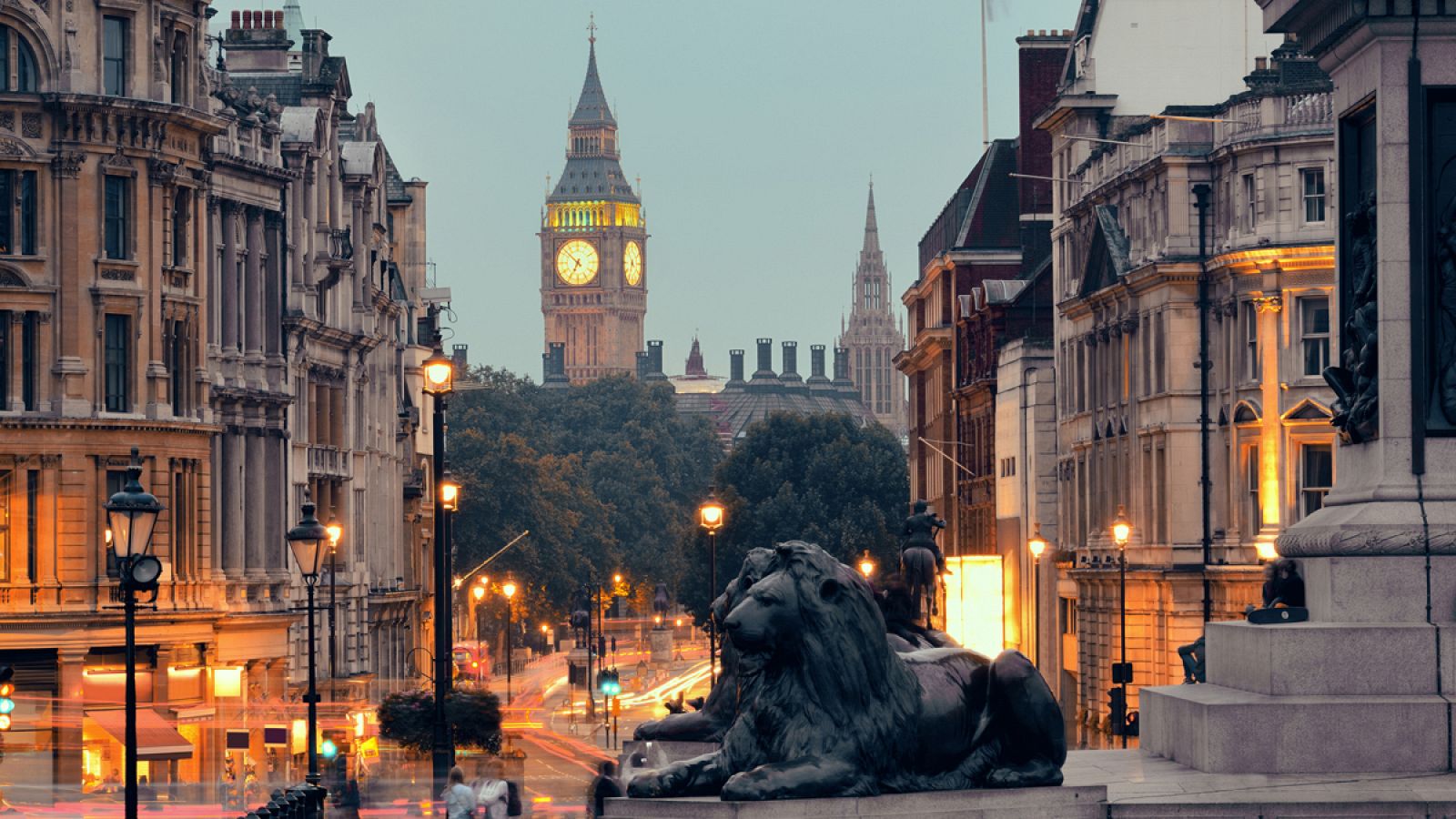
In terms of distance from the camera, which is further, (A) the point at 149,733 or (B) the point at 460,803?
(A) the point at 149,733

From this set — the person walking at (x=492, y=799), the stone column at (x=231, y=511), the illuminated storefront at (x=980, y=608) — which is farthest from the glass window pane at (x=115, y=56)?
the person walking at (x=492, y=799)

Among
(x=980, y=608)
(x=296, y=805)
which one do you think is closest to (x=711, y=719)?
(x=296, y=805)

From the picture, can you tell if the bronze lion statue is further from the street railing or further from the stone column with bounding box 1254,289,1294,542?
the stone column with bounding box 1254,289,1294,542

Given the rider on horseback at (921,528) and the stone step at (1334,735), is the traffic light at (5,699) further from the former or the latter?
the stone step at (1334,735)

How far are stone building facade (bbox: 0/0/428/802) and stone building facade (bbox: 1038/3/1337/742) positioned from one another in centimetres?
1978

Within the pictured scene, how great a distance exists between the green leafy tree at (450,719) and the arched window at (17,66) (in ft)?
61.9

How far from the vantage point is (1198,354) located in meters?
74.4

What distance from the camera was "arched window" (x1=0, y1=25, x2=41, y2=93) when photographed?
60.5 metres

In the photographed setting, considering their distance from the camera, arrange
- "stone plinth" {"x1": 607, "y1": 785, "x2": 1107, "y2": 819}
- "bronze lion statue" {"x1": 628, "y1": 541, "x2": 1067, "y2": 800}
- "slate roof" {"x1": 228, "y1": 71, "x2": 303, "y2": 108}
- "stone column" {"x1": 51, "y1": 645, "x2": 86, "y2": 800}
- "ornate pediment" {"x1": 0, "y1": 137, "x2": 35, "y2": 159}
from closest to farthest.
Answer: "stone plinth" {"x1": 607, "y1": 785, "x2": 1107, "y2": 819} → "bronze lion statue" {"x1": 628, "y1": 541, "x2": 1067, "y2": 800} → "stone column" {"x1": 51, "y1": 645, "x2": 86, "y2": 800} → "ornate pediment" {"x1": 0, "y1": 137, "x2": 35, "y2": 159} → "slate roof" {"x1": 228, "y1": 71, "x2": 303, "y2": 108}

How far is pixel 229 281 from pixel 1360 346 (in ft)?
161

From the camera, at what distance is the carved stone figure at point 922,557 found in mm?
30281

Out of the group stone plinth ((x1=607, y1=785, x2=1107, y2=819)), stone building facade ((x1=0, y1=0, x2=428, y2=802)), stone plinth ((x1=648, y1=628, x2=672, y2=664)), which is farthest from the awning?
stone plinth ((x1=648, y1=628, x2=672, y2=664))

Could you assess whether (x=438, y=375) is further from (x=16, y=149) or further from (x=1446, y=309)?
(x=1446, y=309)

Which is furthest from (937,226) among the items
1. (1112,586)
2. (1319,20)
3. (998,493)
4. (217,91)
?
(1319,20)
